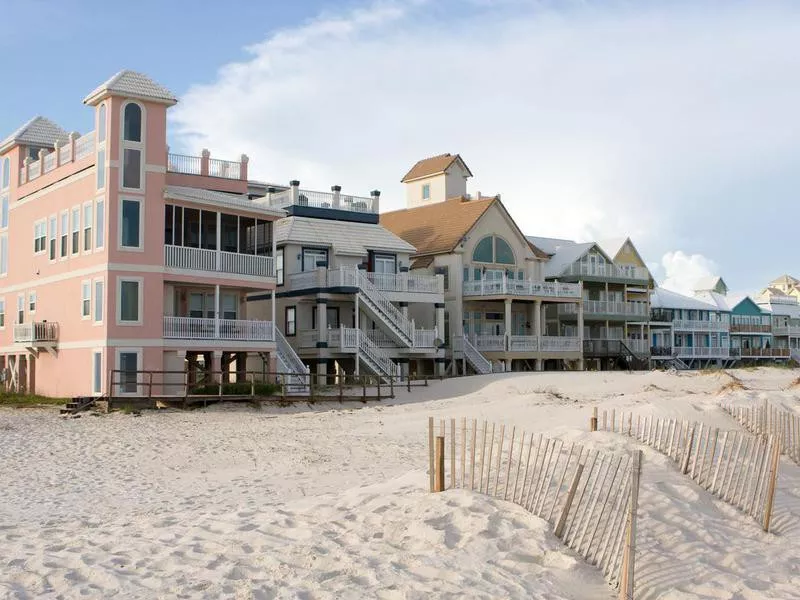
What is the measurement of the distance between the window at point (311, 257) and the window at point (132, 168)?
11135mm

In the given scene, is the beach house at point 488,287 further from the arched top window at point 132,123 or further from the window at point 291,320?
the arched top window at point 132,123

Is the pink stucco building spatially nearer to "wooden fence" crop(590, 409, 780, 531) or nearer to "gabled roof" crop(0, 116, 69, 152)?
"gabled roof" crop(0, 116, 69, 152)

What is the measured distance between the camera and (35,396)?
35031mm

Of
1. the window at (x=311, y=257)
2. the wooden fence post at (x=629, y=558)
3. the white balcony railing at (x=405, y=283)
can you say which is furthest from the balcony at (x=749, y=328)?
the wooden fence post at (x=629, y=558)

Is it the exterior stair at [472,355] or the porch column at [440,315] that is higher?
the porch column at [440,315]

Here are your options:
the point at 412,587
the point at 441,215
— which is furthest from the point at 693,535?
the point at 441,215

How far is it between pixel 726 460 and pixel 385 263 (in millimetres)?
30169

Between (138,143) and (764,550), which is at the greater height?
(138,143)

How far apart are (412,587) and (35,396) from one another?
29.3m

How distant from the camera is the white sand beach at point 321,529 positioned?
31.0ft

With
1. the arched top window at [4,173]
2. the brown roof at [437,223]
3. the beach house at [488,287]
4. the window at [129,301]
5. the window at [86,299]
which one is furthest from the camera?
the brown roof at [437,223]

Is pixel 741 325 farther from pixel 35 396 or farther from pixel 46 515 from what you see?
pixel 46 515

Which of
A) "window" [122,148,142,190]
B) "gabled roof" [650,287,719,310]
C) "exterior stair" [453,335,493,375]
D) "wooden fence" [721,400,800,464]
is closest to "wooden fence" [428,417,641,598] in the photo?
"wooden fence" [721,400,800,464]

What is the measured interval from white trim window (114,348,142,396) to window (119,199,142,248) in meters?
3.62
